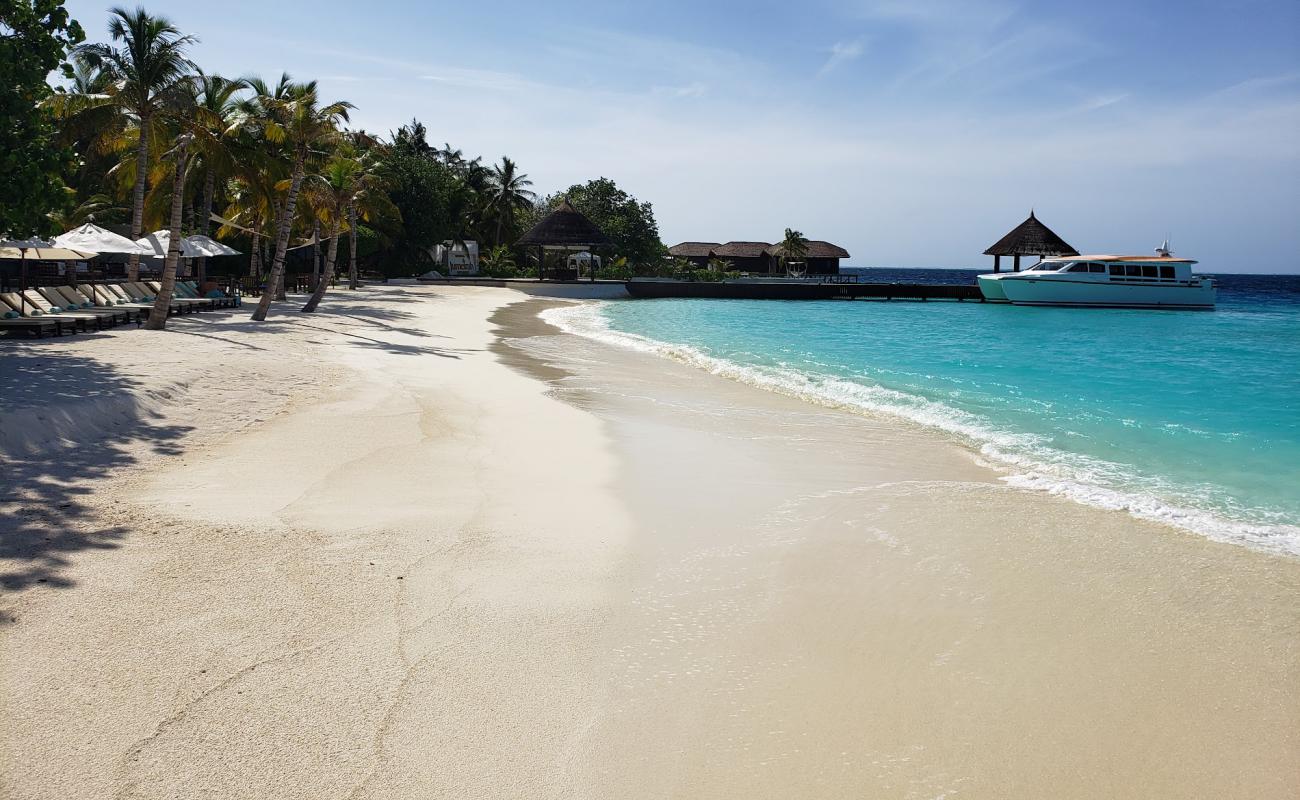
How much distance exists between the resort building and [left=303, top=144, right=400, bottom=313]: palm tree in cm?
3617

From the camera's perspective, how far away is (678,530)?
6.16 meters

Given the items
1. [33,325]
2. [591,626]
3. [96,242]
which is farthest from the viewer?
[96,242]

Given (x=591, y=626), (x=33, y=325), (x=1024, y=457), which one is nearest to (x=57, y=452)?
(x=591, y=626)

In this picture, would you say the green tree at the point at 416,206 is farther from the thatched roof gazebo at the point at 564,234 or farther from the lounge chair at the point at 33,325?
the lounge chair at the point at 33,325

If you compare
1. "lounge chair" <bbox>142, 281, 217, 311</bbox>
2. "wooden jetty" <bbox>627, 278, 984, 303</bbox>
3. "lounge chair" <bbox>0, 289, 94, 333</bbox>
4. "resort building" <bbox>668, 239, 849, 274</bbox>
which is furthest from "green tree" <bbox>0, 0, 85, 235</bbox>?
"resort building" <bbox>668, 239, 849, 274</bbox>

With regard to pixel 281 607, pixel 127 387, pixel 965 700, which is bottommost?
pixel 965 700

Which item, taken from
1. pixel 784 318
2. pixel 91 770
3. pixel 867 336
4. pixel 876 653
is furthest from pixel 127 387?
pixel 784 318

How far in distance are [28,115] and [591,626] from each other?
1198 cm

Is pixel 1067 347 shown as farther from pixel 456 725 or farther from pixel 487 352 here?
pixel 456 725

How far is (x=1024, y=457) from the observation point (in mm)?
9273

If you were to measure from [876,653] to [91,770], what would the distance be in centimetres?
350

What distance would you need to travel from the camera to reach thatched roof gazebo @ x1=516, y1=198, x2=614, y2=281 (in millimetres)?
49031

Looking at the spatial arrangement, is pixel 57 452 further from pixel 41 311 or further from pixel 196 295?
pixel 196 295

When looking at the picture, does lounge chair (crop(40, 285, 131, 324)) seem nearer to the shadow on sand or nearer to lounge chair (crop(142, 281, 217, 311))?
lounge chair (crop(142, 281, 217, 311))
